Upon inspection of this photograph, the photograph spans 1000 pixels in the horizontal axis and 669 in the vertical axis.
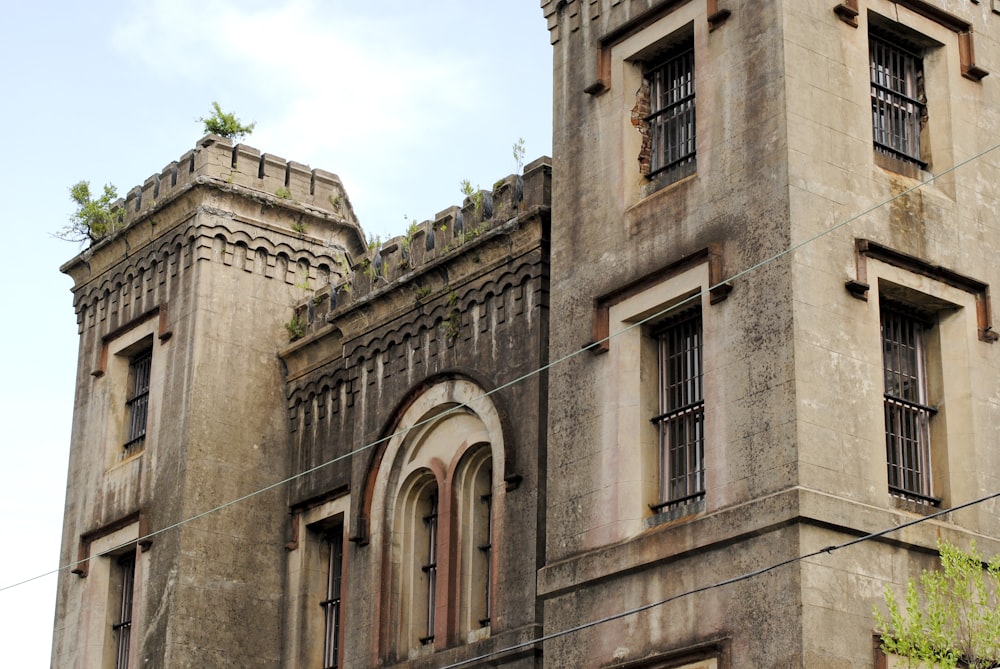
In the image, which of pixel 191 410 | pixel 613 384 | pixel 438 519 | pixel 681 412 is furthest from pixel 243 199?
pixel 681 412

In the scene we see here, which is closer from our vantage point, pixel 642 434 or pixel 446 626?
pixel 642 434

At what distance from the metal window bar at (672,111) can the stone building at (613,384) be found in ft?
0.14

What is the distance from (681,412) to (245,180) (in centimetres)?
1091

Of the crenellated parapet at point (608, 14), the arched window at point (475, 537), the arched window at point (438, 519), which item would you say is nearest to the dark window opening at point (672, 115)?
the crenellated parapet at point (608, 14)

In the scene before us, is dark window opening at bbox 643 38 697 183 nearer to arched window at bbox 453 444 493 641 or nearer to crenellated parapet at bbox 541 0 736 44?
crenellated parapet at bbox 541 0 736 44

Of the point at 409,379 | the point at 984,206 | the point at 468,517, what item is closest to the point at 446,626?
the point at 468,517

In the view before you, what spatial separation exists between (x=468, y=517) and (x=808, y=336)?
6.61m

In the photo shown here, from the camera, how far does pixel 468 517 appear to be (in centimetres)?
2316

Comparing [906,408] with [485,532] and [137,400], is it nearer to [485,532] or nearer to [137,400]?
[485,532]

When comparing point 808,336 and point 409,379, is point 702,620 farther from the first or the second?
point 409,379

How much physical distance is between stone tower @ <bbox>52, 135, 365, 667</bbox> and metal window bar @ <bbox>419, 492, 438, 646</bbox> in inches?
136

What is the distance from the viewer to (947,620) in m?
17.2

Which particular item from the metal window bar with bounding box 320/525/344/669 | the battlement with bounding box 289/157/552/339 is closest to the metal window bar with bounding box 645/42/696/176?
the battlement with bounding box 289/157/552/339

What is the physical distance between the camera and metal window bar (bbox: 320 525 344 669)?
25514mm
